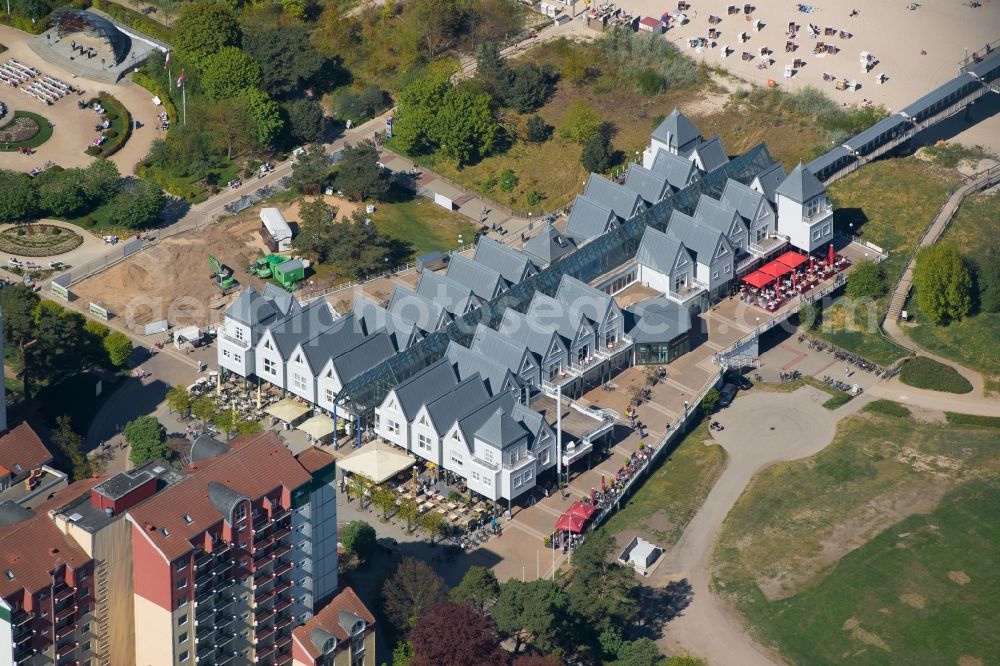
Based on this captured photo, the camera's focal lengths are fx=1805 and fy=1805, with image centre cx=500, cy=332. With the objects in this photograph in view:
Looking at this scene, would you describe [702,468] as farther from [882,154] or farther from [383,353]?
[882,154]

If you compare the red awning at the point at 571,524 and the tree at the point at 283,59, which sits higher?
the tree at the point at 283,59

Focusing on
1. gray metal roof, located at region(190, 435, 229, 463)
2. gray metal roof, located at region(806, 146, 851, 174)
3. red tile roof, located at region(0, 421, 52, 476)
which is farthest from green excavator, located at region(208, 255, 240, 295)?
gray metal roof, located at region(806, 146, 851, 174)

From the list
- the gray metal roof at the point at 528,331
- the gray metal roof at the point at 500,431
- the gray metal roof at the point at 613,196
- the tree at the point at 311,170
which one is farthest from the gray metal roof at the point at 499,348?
the tree at the point at 311,170

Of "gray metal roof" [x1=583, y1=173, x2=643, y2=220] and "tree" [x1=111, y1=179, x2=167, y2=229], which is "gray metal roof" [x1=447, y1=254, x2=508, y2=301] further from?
"tree" [x1=111, y1=179, x2=167, y2=229]

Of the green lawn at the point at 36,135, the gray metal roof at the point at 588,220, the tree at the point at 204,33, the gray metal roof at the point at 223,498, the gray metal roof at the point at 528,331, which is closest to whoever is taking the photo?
the gray metal roof at the point at 223,498

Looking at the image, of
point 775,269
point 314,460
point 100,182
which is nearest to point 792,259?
point 775,269

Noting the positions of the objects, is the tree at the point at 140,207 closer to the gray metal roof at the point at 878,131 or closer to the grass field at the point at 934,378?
the gray metal roof at the point at 878,131

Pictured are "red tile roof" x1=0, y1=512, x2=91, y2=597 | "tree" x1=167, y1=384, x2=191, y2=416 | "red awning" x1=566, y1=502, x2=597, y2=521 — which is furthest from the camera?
"tree" x1=167, y1=384, x2=191, y2=416
